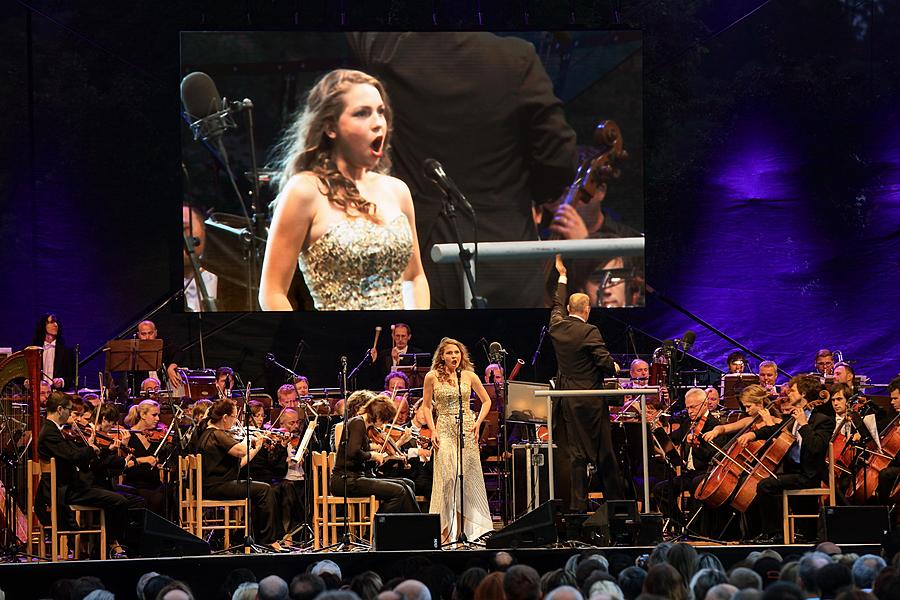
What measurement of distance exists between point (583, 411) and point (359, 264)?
5.25 metres

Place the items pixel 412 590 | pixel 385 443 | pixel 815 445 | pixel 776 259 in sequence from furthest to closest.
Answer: pixel 776 259
pixel 385 443
pixel 815 445
pixel 412 590

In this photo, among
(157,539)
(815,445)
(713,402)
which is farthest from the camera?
(713,402)

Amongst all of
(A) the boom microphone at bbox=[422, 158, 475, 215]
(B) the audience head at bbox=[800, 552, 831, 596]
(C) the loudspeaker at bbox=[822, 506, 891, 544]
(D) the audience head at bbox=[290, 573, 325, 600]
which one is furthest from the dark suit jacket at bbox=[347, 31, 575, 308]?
(B) the audience head at bbox=[800, 552, 831, 596]

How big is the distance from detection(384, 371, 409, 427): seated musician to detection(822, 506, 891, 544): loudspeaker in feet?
12.3

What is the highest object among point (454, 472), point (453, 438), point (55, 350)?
point (55, 350)

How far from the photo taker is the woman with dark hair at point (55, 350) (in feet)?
42.7

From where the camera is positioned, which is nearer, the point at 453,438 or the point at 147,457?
the point at 453,438

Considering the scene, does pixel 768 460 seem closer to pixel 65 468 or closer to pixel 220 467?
pixel 220 467

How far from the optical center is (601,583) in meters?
5.27

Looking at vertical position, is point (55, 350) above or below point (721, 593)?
above

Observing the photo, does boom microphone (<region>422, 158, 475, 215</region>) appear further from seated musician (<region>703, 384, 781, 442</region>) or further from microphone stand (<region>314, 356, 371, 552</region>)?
seated musician (<region>703, 384, 781, 442</region>)

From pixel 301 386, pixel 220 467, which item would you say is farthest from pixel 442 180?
pixel 220 467

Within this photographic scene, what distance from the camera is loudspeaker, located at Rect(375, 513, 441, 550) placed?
26.3ft

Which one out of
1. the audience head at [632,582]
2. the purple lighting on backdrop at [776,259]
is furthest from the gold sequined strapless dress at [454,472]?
the purple lighting on backdrop at [776,259]
